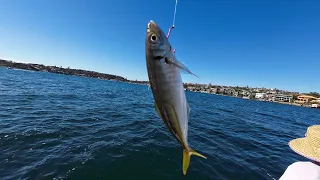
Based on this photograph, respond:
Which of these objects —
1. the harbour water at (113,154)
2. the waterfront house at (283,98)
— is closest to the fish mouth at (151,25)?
the harbour water at (113,154)

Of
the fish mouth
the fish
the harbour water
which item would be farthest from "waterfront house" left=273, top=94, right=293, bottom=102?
the fish mouth

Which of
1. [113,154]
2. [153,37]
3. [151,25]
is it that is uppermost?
[151,25]

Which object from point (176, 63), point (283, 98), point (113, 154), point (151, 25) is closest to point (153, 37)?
point (151, 25)

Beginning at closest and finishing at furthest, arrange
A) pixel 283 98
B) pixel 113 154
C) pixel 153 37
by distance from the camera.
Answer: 1. pixel 153 37
2. pixel 113 154
3. pixel 283 98

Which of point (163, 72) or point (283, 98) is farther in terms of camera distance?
point (283, 98)

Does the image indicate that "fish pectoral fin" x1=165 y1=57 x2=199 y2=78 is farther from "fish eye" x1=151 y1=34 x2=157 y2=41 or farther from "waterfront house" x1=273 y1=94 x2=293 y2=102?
"waterfront house" x1=273 y1=94 x2=293 y2=102

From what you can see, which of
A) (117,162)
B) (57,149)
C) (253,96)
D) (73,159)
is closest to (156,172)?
(117,162)

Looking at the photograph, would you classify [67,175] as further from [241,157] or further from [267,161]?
[267,161]

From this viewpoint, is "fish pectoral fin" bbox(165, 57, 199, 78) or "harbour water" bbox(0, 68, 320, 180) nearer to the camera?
"fish pectoral fin" bbox(165, 57, 199, 78)

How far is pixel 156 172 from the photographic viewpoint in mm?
8086

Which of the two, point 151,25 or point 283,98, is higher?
point 283,98

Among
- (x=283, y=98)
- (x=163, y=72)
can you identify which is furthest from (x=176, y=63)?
(x=283, y=98)

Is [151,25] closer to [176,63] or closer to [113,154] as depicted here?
[176,63]

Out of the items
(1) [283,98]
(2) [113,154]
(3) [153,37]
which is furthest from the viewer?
(1) [283,98]
